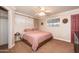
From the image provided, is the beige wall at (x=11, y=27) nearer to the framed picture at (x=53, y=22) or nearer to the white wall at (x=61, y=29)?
the white wall at (x=61, y=29)

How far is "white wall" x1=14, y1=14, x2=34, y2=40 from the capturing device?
159 centimetres

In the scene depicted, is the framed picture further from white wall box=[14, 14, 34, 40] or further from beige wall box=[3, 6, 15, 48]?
beige wall box=[3, 6, 15, 48]

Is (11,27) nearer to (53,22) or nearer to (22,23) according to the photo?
(22,23)

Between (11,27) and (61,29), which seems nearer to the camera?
(11,27)

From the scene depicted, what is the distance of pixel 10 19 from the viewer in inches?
59.4

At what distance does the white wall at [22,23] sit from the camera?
62.6 inches

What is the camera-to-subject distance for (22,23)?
5.55 ft

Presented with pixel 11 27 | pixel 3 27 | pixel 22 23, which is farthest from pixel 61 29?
pixel 3 27

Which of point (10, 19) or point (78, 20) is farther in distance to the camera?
point (78, 20)

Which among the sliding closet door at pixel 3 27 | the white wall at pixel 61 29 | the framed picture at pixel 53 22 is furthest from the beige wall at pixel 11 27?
the framed picture at pixel 53 22
